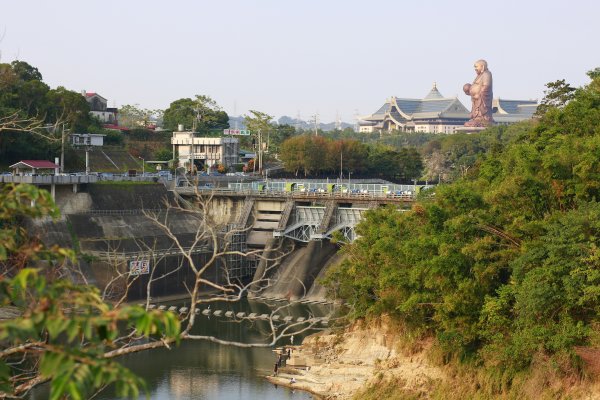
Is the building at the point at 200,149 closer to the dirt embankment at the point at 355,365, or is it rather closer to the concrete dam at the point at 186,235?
the concrete dam at the point at 186,235

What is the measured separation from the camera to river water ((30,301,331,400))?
40062 millimetres

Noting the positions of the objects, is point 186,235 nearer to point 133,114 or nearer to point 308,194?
point 308,194

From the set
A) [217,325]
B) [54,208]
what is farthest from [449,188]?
[54,208]

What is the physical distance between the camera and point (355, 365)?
42188 mm

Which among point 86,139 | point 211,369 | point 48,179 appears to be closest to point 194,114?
point 86,139

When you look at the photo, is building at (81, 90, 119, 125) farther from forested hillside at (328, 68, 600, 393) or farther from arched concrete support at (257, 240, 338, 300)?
forested hillside at (328, 68, 600, 393)

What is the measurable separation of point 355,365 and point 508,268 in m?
8.85

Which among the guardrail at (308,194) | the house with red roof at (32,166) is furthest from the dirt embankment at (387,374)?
the house with red roof at (32,166)

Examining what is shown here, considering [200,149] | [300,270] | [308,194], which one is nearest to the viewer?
[300,270]

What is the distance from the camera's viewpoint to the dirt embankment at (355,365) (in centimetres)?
3853

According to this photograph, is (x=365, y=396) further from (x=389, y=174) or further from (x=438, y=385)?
(x=389, y=174)

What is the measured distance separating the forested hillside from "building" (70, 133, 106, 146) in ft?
138

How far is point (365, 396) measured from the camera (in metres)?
37.9

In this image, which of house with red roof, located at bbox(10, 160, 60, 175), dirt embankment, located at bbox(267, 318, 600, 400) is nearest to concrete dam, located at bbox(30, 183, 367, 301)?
house with red roof, located at bbox(10, 160, 60, 175)
